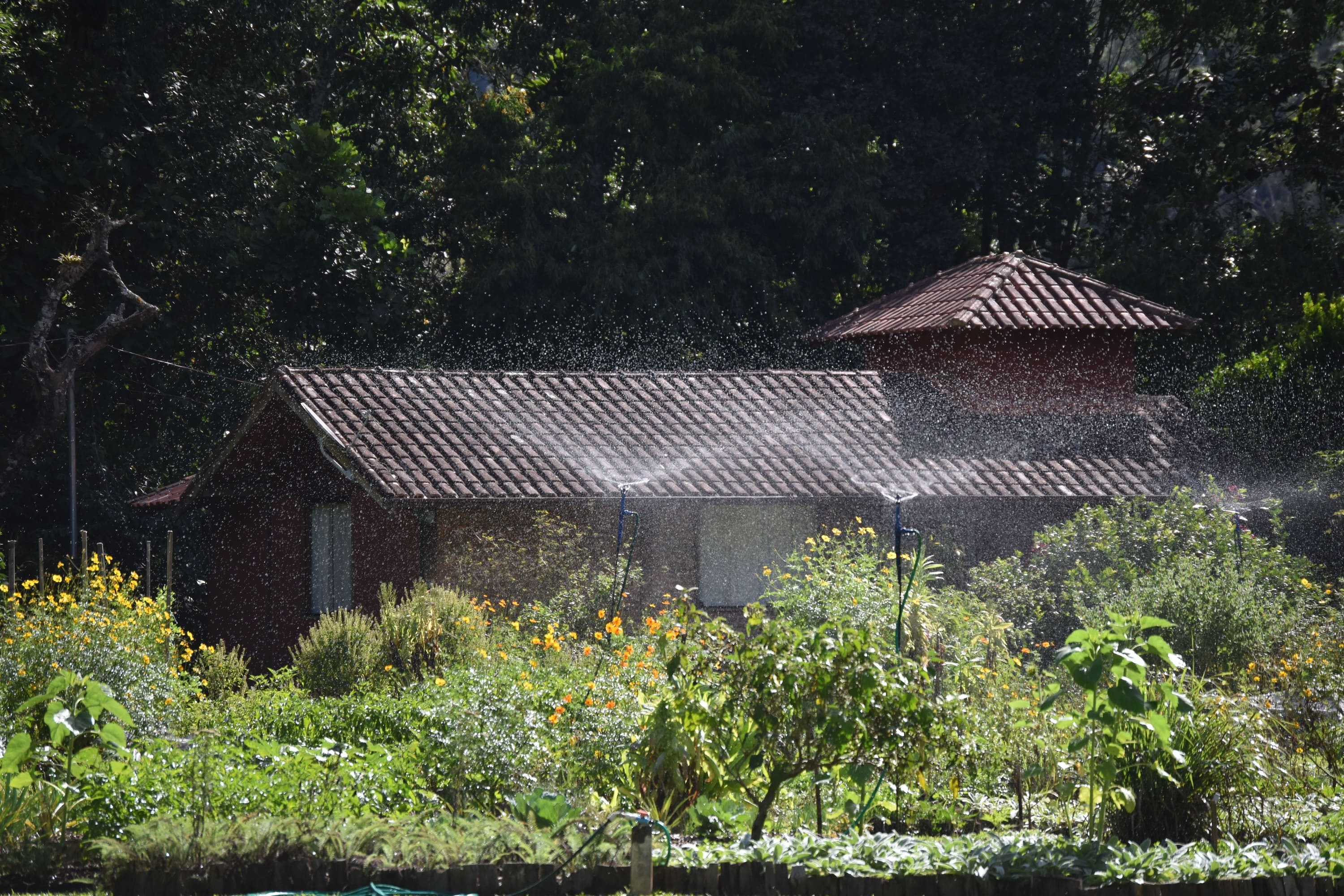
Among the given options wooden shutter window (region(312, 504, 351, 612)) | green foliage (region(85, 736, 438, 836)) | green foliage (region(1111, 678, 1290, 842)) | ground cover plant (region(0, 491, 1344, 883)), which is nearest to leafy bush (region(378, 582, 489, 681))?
ground cover plant (region(0, 491, 1344, 883))

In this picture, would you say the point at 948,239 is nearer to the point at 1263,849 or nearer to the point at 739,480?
the point at 739,480

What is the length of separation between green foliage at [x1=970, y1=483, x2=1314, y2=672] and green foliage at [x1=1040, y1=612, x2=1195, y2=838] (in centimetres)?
588

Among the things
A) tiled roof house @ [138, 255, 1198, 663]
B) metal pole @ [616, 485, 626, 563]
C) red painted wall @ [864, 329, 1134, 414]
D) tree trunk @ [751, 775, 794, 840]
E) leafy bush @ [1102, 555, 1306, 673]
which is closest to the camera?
tree trunk @ [751, 775, 794, 840]

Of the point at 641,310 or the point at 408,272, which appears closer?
the point at 641,310

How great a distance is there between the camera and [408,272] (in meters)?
27.6

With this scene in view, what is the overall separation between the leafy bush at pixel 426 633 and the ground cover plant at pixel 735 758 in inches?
49.1

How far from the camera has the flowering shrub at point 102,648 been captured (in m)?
11.0

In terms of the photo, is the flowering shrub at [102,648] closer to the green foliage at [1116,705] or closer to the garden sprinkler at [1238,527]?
the green foliage at [1116,705]

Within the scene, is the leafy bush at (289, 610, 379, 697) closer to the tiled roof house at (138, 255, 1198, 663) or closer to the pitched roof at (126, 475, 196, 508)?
the tiled roof house at (138, 255, 1198, 663)

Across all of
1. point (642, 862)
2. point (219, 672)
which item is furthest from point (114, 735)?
point (219, 672)

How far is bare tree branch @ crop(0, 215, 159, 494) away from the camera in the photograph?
72.2 feet

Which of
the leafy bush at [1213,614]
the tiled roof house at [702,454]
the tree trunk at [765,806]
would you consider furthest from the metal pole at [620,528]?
the tree trunk at [765,806]

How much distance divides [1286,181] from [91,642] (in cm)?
2359

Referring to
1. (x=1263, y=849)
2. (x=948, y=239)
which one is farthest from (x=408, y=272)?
(x=1263, y=849)
